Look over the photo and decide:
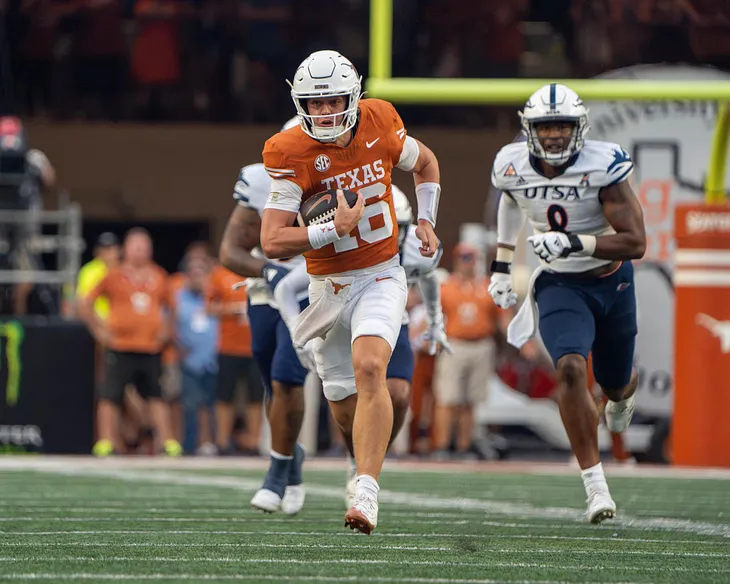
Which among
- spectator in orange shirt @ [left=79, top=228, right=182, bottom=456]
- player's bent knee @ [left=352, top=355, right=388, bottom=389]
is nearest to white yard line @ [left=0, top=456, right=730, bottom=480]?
spectator in orange shirt @ [left=79, top=228, right=182, bottom=456]

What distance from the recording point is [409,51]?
902 cm

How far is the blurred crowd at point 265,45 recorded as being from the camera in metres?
8.91

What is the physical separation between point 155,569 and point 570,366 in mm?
2184

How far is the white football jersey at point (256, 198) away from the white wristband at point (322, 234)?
125 centimetres

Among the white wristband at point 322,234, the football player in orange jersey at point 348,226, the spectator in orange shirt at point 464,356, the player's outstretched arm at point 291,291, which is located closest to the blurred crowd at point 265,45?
the spectator in orange shirt at point 464,356

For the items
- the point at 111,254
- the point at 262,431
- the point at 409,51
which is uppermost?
the point at 409,51

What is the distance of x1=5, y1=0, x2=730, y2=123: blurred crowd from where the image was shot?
351 inches

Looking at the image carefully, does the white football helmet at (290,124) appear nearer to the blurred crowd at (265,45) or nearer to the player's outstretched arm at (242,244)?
the player's outstretched arm at (242,244)

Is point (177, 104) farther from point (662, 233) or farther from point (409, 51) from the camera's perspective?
point (409, 51)

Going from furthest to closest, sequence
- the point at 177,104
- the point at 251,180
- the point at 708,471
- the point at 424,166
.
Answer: the point at 177,104 → the point at 708,471 → the point at 251,180 → the point at 424,166

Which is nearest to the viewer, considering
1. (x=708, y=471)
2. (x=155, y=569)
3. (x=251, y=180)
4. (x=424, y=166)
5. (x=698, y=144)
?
(x=155, y=569)

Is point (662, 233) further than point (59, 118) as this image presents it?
No

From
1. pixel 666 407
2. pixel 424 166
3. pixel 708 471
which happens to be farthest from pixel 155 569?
pixel 666 407

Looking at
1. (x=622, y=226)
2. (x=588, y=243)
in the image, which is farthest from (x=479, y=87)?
(x=588, y=243)
